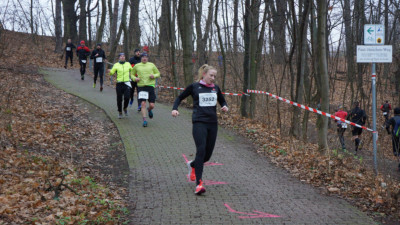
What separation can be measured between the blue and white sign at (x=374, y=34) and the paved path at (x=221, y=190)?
348 centimetres

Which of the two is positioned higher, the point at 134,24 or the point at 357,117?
the point at 134,24

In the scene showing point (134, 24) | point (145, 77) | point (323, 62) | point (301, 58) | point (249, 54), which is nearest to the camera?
point (323, 62)

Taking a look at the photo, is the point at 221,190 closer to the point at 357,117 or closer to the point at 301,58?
the point at 301,58

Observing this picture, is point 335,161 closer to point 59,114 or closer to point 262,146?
point 262,146

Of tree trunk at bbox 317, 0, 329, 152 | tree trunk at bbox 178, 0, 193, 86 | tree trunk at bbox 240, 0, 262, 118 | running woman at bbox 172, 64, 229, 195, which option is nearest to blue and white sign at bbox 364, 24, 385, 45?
tree trunk at bbox 317, 0, 329, 152

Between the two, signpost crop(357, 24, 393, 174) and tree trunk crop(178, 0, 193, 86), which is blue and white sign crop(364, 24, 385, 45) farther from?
tree trunk crop(178, 0, 193, 86)

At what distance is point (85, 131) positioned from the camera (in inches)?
458

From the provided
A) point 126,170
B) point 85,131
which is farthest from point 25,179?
point 85,131

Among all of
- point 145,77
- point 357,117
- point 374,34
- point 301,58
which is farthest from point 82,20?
point 374,34

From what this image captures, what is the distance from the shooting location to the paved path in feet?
18.4

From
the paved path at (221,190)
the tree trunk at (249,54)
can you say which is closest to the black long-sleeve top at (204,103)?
the paved path at (221,190)

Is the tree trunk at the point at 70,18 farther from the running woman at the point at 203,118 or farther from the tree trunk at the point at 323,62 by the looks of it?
the running woman at the point at 203,118

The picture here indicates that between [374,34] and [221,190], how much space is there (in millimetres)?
5072

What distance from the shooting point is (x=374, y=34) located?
9.08 meters
